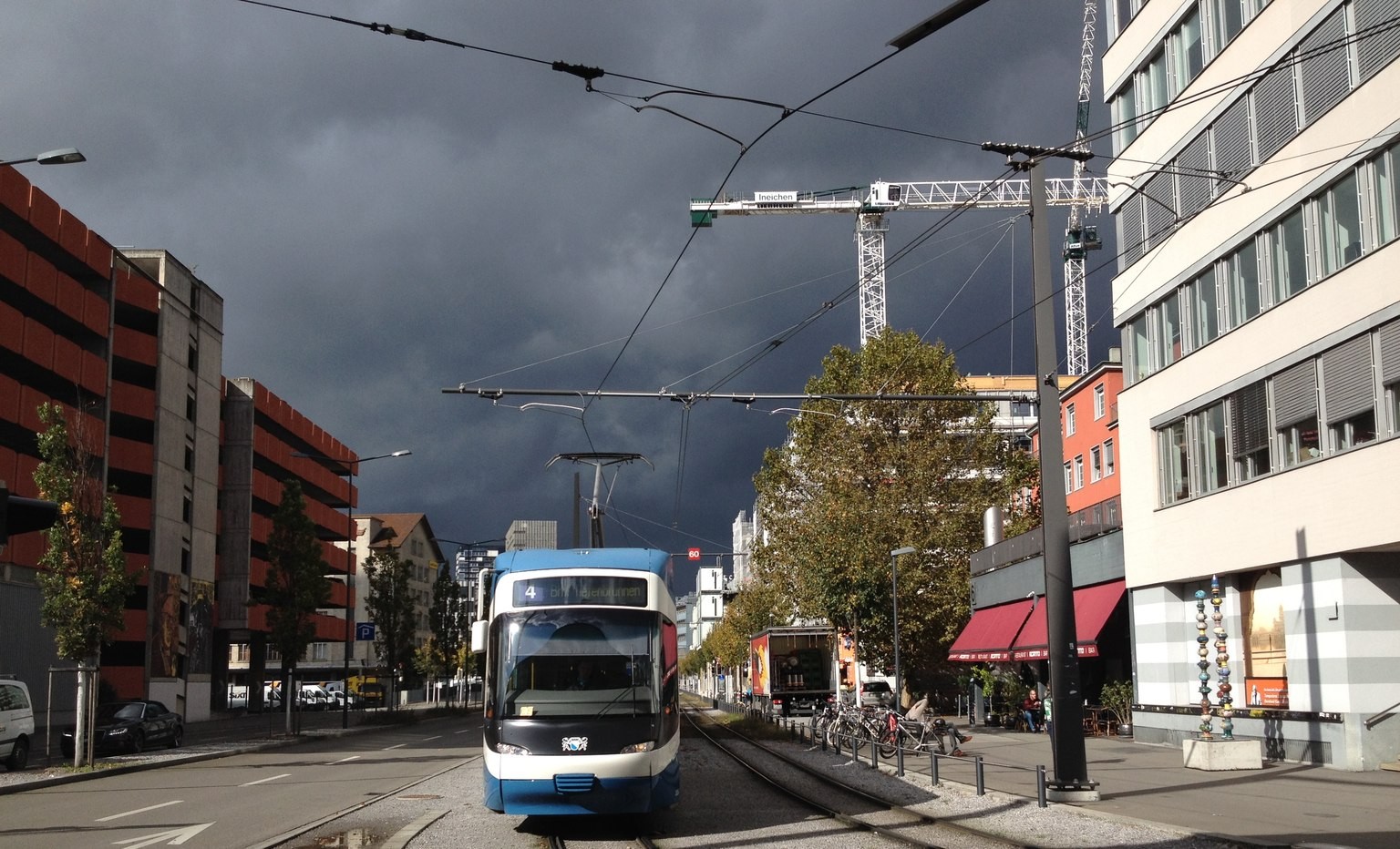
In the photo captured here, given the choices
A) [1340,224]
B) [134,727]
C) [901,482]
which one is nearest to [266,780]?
[134,727]

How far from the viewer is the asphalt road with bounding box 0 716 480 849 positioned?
15.2 meters

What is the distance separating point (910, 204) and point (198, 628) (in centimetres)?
5238

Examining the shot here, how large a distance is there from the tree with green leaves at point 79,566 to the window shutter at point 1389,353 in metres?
25.1

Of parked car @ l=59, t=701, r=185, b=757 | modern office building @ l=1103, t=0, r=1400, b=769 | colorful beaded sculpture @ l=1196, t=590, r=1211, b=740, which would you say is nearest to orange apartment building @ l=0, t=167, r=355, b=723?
parked car @ l=59, t=701, r=185, b=757

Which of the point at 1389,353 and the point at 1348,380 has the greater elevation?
the point at 1389,353

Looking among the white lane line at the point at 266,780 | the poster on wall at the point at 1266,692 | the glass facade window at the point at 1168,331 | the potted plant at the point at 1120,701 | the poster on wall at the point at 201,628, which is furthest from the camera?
the poster on wall at the point at 201,628

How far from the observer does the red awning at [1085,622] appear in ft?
104

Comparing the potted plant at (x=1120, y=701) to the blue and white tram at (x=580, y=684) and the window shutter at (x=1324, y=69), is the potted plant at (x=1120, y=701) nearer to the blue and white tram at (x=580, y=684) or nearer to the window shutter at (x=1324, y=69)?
the window shutter at (x=1324, y=69)

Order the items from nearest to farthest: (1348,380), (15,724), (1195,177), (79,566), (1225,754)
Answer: (1225,754), (1348,380), (15,724), (1195,177), (79,566)

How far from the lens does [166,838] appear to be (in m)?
14.7

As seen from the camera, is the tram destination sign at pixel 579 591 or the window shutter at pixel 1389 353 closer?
the tram destination sign at pixel 579 591

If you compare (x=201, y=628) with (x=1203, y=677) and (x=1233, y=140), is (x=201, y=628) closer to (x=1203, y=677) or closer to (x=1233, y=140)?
(x=1203, y=677)

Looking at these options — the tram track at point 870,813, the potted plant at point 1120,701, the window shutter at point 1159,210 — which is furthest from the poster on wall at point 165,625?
the window shutter at point 1159,210

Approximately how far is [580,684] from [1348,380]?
14.8 metres
